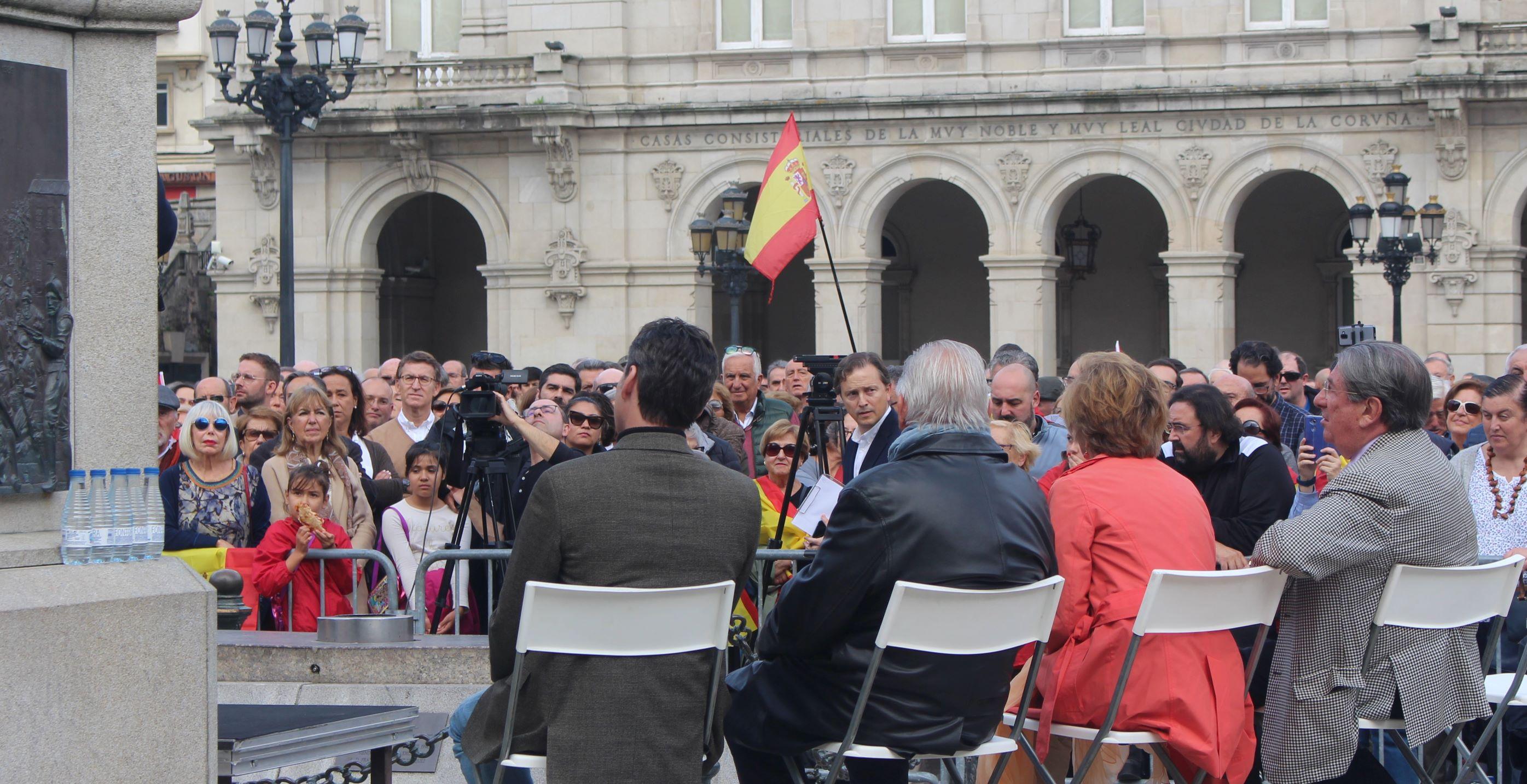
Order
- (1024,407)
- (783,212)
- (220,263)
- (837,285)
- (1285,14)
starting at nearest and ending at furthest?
(1024,407) → (837,285) → (783,212) → (1285,14) → (220,263)

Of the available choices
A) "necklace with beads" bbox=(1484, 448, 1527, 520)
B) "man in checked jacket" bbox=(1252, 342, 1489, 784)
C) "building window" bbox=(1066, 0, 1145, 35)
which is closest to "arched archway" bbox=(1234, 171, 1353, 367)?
"building window" bbox=(1066, 0, 1145, 35)

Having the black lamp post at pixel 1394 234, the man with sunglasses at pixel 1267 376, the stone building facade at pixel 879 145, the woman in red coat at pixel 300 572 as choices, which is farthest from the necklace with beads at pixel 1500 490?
the stone building facade at pixel 879 145

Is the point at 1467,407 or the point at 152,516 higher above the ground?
the point at 1467,407

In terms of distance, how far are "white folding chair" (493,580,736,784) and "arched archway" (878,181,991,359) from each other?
2598cm

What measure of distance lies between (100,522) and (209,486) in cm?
338

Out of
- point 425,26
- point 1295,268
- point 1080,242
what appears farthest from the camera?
point 1295,268

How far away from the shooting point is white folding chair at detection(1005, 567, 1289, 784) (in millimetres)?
5016

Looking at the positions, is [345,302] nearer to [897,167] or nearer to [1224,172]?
[897,167]

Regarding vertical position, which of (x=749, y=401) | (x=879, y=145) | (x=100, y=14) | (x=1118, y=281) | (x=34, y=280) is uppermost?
(x=879, y=145)

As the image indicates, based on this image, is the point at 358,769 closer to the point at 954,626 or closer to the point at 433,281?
the point at 954,626

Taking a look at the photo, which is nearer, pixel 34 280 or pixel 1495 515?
pixel 34 280

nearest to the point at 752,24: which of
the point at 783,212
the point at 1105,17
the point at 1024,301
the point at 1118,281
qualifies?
the point at 1105,17

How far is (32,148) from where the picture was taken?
4.85m

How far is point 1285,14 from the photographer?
958 inches
